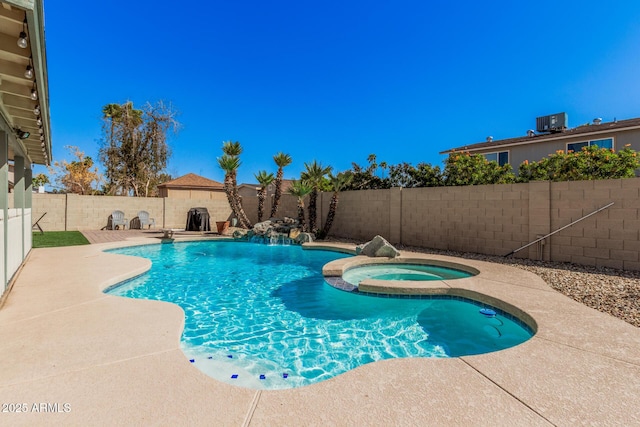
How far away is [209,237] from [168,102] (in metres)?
18.1

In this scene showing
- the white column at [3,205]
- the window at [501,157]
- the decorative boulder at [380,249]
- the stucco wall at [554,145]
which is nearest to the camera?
the white column at [3,205]

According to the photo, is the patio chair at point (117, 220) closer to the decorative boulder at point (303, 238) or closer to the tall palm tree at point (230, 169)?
the tall palm tree at point (230, 169)

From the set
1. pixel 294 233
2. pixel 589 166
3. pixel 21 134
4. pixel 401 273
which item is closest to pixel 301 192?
pixel 294 233

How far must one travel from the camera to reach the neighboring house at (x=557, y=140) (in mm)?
15461

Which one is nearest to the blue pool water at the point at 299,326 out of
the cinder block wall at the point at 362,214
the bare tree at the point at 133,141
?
the cinder block wall at the point at 362,214

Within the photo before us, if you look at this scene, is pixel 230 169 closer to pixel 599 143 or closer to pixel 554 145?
pixel 554 145

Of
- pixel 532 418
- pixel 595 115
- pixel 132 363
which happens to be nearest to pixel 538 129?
pixel 595 115

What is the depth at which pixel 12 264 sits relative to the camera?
5.95 metres

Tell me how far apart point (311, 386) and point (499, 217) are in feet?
30.4

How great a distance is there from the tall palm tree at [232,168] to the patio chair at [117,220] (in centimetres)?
676

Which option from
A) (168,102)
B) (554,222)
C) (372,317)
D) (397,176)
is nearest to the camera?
(372,317)

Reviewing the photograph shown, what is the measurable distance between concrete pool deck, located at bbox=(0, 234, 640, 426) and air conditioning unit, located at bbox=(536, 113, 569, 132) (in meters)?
20.2

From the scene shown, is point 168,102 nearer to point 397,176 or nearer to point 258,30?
point 258,30

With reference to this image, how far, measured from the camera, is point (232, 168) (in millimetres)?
17281
